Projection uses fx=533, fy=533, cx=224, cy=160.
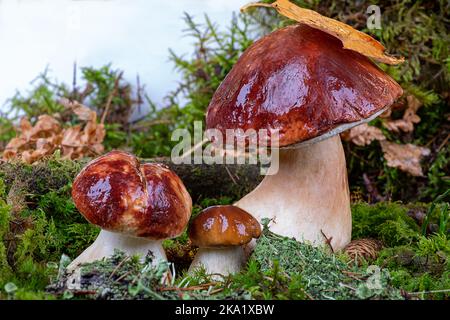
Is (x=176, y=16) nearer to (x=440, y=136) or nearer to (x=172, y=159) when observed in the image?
(x=172, y=159)

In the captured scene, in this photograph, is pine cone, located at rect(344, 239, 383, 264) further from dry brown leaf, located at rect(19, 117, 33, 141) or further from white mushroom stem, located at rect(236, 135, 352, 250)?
dry brown leaf, located at rect(19, 117, 33, 141)

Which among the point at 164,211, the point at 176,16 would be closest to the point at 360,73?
the point at 164,211

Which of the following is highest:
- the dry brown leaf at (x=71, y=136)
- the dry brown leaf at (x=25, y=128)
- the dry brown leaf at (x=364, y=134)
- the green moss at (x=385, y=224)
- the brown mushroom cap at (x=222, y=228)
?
the dry brown leaf at (x=25, y=128)

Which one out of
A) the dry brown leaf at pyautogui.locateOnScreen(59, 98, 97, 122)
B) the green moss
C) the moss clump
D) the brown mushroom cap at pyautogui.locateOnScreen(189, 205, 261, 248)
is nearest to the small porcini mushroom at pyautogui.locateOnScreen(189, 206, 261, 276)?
the brown mushroom cap at pyautogui.locateOnScreen(189, 205, 261, 248)

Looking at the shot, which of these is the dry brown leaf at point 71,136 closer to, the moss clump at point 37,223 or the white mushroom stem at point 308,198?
the moss clump at point 37,223

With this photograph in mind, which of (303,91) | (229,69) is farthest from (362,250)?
(229,69)

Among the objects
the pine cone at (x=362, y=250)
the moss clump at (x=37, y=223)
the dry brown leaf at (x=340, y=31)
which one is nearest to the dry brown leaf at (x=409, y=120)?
the pine cone at (x=362, y=250)
